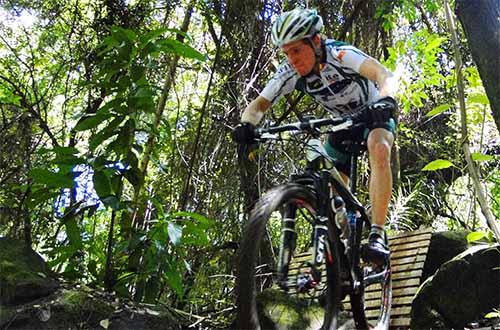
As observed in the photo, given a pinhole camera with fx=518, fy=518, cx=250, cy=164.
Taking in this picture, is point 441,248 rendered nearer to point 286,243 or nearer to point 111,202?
point 286,243

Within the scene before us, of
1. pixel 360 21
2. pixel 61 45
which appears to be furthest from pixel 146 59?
pixel 360 21

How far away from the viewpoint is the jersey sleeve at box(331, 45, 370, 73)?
11.2ft

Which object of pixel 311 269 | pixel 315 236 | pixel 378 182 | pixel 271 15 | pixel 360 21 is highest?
pixel 360 21

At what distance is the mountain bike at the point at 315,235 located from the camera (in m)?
2.38

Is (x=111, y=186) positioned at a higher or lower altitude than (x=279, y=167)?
lower

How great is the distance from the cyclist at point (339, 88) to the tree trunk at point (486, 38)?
0.79m

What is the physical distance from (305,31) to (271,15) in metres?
2.79

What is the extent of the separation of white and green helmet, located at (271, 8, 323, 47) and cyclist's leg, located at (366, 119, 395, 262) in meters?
0.76

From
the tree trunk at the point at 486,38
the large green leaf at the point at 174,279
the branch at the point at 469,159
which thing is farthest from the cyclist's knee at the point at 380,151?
the large green leaf at the point at 174,279

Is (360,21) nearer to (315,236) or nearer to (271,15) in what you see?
(271,15)

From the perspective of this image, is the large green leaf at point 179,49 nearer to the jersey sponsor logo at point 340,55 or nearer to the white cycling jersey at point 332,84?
the white cycling jersey at point 332,84

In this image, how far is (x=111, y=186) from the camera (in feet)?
12.1

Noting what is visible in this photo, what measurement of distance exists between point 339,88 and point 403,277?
182 centimetres

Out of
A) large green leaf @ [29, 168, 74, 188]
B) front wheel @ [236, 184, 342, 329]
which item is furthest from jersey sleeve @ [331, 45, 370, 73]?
large green leaf @ [29, 168, 74, 188]
